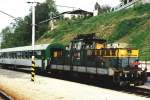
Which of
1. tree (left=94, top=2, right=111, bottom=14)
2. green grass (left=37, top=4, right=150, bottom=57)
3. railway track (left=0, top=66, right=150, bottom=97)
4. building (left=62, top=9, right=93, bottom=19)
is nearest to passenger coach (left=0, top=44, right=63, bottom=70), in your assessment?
railway track (left=0, top=66, right=150, bottom=97)

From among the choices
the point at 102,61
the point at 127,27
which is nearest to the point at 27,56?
the point at 102,61

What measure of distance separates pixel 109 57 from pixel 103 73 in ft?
3.59

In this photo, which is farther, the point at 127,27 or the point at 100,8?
the point at 100,8

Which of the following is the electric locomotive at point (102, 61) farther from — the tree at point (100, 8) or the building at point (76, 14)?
the tree at point (100, 8)

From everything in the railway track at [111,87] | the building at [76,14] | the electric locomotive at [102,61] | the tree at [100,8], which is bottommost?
the railway track at [111,87]

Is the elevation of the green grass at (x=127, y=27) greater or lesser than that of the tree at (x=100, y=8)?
lesser

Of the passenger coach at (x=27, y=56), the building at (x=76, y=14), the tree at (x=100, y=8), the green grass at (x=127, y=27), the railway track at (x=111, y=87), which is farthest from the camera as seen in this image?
the tree at (x=100, y=8)

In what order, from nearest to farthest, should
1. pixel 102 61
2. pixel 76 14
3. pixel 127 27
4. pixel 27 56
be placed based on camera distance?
1. pixel 102 61
2. pixel 27 56
3. pixel 127 27
4. pixel 76 14

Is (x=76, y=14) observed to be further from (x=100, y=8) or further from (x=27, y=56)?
(x=27, y=56)

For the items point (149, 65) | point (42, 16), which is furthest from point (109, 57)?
point (42, 16)

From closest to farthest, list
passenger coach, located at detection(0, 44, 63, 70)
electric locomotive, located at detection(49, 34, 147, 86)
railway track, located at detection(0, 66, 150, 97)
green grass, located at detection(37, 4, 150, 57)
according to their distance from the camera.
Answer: railway track, located at detection(0, 66, 150, 97)
electric locomotive, located at detection(49, 34, 147, 86)
passenger coach, located at detection(0, 44, 63, 70)
green grass, located at detection(37, 4, 150, 57)

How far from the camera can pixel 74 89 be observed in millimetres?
26828

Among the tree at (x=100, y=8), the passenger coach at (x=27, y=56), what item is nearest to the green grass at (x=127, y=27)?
the passenger coach at (x=27, y=56)

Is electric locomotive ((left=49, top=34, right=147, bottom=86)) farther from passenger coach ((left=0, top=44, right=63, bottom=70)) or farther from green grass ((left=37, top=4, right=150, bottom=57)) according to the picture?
green grass ((left=37, top=4, right=150, bottom=57))
